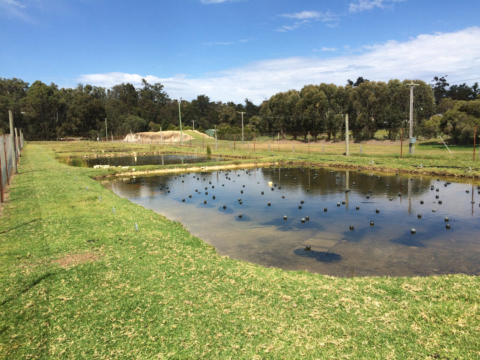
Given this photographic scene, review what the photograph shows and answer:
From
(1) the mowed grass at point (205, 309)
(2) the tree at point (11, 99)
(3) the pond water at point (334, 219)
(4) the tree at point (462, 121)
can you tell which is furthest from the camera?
(2) the tree at point (11, 99)

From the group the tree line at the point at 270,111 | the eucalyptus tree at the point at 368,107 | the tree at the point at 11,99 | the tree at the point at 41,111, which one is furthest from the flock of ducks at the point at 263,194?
the tree at the point at 41,111

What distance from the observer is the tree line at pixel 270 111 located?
60.9m

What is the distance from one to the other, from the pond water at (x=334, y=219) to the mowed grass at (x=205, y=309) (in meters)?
2.02

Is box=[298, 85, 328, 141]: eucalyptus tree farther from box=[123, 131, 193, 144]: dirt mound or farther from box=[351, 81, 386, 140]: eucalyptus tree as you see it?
box=[123, 131, 193, 144]: dirt mound

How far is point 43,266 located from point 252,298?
198 inches

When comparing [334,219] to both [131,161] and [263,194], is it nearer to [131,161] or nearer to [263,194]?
[263,194]

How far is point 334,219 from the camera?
1384 cm

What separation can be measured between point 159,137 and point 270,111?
3210 centimetres

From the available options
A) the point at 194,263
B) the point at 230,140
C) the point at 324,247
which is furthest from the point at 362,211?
the point at 230,140

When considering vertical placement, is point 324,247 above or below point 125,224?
below

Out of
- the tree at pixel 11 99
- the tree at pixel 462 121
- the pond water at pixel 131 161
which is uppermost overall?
the tree at pixel 11 99

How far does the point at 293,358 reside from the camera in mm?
4586

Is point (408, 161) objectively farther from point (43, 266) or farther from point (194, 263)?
point (43, 266)

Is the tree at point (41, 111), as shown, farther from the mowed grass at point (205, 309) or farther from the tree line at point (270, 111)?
the mowed grass at point (205, 309)
